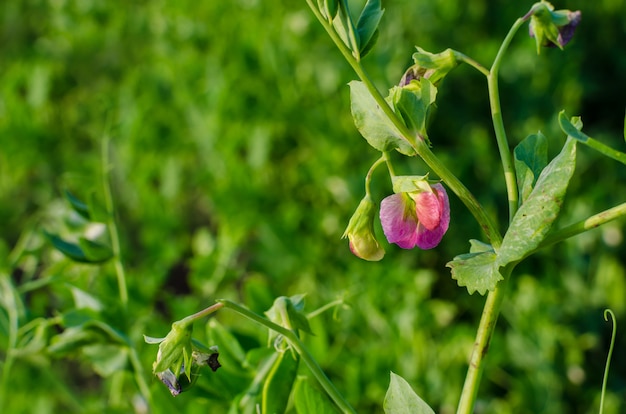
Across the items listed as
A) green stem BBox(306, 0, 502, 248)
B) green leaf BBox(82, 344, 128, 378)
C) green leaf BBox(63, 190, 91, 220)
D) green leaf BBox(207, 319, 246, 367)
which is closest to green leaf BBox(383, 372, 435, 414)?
green stem BBox(306, 0, 502, 248)

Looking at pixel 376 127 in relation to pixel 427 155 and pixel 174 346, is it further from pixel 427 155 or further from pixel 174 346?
pixel 174 346

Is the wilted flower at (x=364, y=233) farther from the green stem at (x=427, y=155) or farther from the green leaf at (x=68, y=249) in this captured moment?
the green leaf at (x=68, y=249)

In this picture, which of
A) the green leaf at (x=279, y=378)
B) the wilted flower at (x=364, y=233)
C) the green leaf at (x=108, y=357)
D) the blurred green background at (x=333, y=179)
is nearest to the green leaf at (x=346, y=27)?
the wilted flower at (x=364, y=233)

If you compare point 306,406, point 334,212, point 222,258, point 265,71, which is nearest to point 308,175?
point 334,212

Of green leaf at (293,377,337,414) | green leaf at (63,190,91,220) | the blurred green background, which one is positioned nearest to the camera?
green leaf at (293,377,337,414)

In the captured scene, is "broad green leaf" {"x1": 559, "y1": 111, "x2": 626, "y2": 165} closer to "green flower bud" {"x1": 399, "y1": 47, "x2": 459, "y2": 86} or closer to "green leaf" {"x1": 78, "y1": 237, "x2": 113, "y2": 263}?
"green flower bud" {"x1": 399, "y1": 47, "x2": 459, "y2": 86}

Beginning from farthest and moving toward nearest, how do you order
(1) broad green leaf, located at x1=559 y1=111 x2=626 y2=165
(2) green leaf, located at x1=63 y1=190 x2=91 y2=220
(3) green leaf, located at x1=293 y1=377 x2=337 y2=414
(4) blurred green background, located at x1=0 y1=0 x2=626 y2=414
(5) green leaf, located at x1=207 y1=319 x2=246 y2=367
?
(4) blurred green background, located at x1=0 y1=0 x2=626 y2=414 < (2) green leaf, located at x1=63 y1=190 x2=91 y2=220 < (5) green leaf, located at x1=207 y1=319 x2=246 y2=367 < (3) green leaf, located at x1=293 y1=377 x2=337 y2=414 < (1) broad green leaf, located at x1=559 y1=111 x2=626 y2=165

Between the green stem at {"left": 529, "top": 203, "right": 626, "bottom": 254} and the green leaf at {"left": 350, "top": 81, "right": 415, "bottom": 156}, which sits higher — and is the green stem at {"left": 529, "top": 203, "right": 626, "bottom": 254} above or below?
below
